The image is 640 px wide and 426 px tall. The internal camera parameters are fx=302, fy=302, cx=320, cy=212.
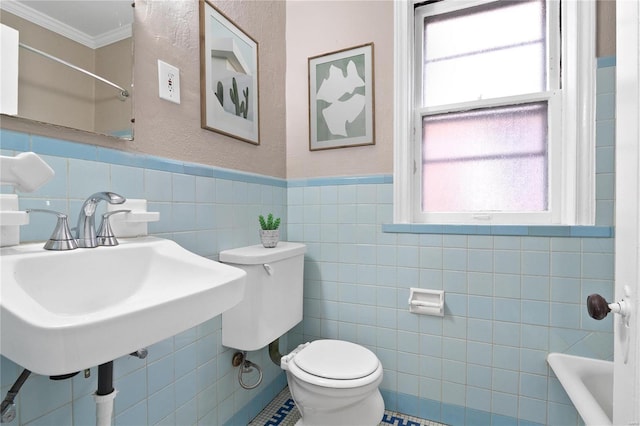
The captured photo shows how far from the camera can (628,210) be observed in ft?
1.87

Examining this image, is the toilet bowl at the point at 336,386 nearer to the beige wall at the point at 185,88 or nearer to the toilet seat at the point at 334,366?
the toilet seat at the point at 334,366

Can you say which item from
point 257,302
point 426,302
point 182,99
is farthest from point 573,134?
point 182,99

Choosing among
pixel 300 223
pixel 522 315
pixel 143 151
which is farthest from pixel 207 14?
pixel 522 315

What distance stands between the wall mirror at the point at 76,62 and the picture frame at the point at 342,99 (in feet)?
3.20

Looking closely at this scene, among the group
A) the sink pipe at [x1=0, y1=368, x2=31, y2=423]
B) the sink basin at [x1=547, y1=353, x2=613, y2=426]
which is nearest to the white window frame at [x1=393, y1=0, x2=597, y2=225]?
the sink basin at [x1=547, y1=353, x2=613, y2=426]

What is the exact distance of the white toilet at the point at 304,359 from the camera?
1163 millimetres

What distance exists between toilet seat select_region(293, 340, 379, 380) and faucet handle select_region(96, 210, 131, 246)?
0.85 m

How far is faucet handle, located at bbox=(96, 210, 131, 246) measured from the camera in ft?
2.71

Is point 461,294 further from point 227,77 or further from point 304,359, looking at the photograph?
point 227,77

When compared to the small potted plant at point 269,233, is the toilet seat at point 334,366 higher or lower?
lower

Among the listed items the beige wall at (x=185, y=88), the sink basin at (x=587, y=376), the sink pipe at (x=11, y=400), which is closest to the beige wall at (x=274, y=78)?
the beige wall at (x=185, y=88)

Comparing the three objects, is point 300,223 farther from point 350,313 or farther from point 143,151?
point 143,151

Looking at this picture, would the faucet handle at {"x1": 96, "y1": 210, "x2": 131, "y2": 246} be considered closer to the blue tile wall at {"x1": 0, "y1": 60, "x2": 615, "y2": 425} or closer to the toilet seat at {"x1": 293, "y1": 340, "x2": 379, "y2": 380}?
the blue tile wall at {"x1": 0, "y1": 60, "x2": 615, "y2": 425}

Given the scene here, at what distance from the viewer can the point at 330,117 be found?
1.72 m
